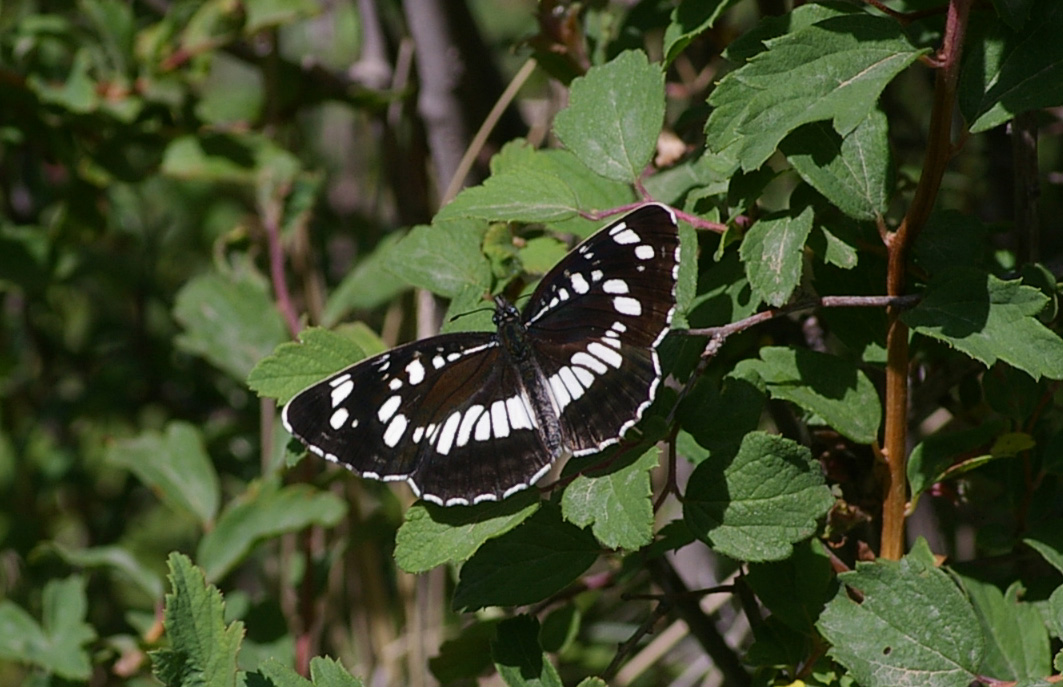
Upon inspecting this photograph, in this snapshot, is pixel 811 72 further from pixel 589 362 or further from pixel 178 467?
pixel 178 467

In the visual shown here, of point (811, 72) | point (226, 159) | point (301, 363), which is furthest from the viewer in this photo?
point (226, 159)

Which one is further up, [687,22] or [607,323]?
[687,22]

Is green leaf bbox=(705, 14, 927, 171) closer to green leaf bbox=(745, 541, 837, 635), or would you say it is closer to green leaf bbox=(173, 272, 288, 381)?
green leaf bbox=(745, 541, 837, 635)

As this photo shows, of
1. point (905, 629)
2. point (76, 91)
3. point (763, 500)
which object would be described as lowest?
point (905, 629)

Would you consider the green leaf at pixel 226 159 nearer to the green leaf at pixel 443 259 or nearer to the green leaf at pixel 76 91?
the green leaf at pixel 76 91

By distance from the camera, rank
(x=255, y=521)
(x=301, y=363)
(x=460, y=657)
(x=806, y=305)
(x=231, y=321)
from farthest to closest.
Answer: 1. (x=231, y=321)
2. (x=255, y=521)
3. (x=460, y=657)
4. (x=301, y=363)
5. (x=806, y=305)

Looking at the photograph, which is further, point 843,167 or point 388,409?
point 388,409

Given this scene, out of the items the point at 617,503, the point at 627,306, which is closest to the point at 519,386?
the point at 627,306
